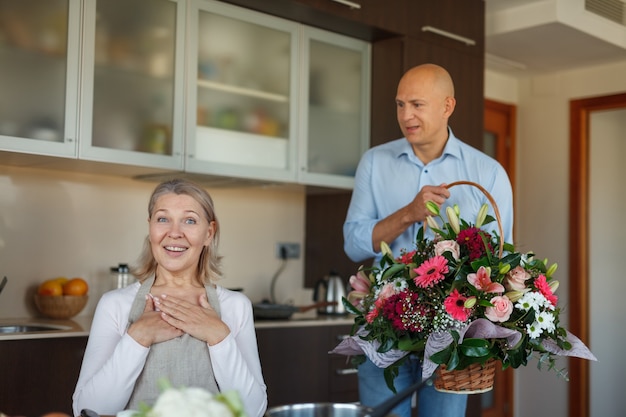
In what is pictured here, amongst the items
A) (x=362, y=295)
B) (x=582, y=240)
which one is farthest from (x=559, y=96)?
(x=362, y=295)

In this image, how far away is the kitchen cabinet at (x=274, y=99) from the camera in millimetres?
3459

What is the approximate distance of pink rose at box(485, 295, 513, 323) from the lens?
181cm

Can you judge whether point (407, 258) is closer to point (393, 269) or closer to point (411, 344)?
point (393, 269)

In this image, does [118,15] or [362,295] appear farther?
[118,15]

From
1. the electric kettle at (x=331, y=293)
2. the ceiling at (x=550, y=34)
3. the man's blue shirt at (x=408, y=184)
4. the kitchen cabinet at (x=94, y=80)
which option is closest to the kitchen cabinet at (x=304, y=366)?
the electric kettle at (x=331, y=293)

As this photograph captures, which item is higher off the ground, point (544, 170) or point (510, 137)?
point (510, 137)

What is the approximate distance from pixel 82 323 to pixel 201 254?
1349 mm

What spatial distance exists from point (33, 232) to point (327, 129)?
145 cm

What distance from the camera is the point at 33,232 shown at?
3.34 m

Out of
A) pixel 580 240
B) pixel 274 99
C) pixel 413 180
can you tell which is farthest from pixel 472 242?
pixel 580 240

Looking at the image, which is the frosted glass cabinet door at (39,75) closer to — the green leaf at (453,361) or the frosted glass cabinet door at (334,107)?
the frosted glass cabinet door at (334,107)

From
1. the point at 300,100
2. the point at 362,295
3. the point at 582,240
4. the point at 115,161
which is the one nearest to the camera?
the point at 362,295

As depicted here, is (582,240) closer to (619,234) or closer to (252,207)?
(619,234)

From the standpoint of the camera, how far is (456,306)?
1.83 metres
